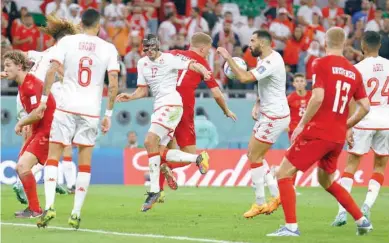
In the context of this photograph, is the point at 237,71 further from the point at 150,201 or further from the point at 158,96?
the point at 150,201

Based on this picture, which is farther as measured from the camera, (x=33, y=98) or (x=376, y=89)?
(x=376, y=89)

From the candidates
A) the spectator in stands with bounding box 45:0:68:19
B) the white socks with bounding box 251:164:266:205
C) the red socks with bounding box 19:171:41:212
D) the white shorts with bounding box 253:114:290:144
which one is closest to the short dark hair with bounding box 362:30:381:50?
the white shorts with bounding box 253:114:290:144

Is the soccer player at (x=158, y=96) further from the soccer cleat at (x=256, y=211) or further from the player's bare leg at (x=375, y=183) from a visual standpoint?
the player's bare leg at (x=375, y=183)

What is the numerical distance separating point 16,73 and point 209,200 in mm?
5431

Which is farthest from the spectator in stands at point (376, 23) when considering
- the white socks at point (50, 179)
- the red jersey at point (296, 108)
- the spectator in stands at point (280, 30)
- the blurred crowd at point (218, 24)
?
the white socks at point (50, 179)

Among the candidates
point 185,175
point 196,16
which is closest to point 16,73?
point 185,175

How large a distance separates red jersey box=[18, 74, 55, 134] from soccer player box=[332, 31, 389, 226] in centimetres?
422

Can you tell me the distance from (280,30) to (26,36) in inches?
266

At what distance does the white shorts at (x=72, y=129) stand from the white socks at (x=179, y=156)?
351 centimetres

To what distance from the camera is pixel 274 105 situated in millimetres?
16234

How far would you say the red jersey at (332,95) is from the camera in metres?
12.9

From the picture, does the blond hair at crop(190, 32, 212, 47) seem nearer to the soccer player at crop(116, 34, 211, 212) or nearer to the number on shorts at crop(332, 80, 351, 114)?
the soccer player at crop(116, 34, 211, 212)

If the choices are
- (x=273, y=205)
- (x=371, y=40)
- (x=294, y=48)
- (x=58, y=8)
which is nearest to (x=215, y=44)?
(x=294, y=48)

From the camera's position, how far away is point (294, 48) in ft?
95.0
